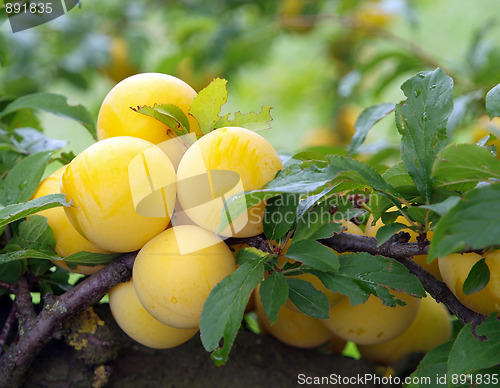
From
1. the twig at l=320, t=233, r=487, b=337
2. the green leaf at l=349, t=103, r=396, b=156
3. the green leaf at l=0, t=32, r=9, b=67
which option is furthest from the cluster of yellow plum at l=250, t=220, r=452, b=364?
the green leaf at l=0, t=32, r=9, b=67

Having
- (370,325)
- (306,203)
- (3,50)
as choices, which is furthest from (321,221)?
(3,50)

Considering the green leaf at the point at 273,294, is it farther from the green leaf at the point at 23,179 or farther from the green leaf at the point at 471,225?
the green leaf at the point at 23,179

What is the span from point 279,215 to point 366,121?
0.22m

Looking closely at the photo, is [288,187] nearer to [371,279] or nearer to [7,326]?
[371,279]

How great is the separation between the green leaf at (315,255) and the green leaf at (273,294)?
2 cm

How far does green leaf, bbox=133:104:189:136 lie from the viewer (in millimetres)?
370

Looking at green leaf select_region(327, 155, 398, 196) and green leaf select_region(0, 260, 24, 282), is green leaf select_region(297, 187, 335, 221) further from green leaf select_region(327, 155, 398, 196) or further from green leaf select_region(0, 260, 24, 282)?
green leaf select_region(0, 260, 24, 282)

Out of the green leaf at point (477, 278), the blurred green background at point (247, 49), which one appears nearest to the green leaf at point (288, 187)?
the green leaf at point (477, 278)

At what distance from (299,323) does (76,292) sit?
0.69ft

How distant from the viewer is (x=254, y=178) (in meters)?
0.35

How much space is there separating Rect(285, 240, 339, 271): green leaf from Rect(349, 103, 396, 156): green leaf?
0.70 feet

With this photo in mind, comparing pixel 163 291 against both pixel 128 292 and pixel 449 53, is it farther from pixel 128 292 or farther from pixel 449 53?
pixel 449 53

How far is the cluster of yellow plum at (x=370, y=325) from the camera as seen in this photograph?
427mm

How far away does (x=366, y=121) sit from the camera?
52 centimetres
